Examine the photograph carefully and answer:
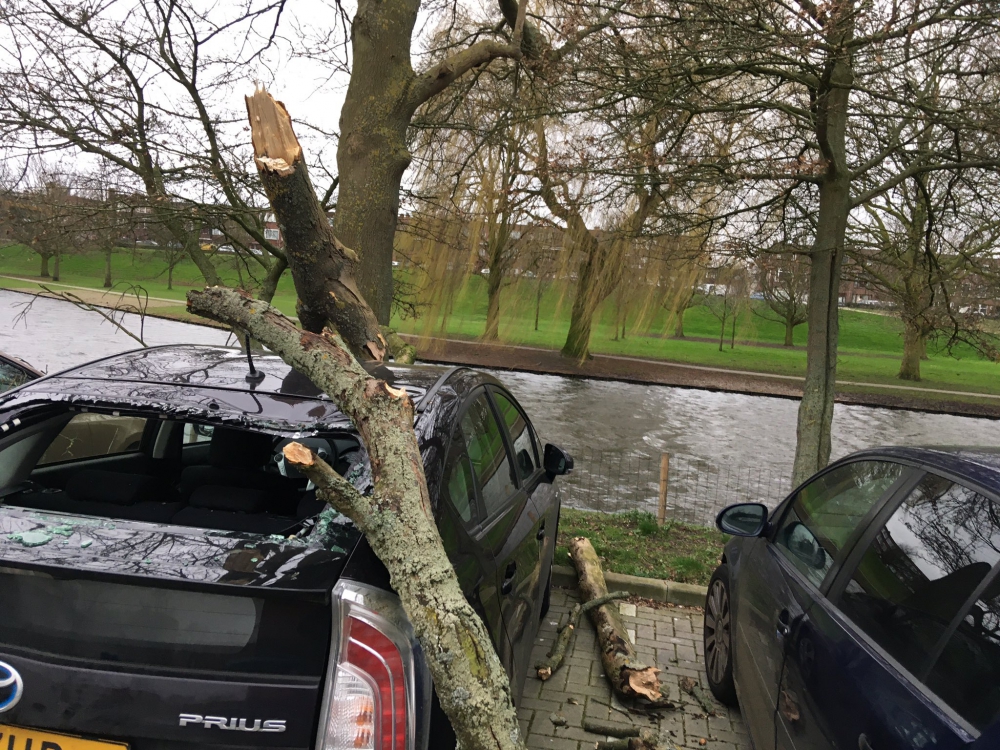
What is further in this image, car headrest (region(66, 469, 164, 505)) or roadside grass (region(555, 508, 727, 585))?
roadside grass (region(555, 508, 727, 585))

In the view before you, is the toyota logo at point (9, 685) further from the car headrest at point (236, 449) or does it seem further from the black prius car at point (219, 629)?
the car headrest at point (236, 449)

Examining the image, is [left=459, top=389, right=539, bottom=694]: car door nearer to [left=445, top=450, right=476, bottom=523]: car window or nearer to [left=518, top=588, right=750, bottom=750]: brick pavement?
[left=445, top=450, right=476, bottom=523]: car window

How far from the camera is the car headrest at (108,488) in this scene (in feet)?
9.32

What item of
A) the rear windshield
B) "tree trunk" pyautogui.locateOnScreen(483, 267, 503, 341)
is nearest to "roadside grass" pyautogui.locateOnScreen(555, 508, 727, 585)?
the rear windshield

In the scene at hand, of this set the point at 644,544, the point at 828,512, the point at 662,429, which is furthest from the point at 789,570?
the point at 662,429

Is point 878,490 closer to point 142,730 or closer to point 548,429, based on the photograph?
point 142,730

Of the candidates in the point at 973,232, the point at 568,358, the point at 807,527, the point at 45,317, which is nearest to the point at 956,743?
the point at 807,527

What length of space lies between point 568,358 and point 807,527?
24.9 meters

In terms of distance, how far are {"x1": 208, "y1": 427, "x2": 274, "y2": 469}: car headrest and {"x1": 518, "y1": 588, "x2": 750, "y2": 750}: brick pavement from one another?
1.76 meters

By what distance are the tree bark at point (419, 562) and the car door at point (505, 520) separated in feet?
1.77

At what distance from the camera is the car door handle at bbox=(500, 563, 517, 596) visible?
9.07ft

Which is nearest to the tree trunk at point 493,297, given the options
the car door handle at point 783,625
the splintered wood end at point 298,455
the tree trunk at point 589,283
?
the tree trunk at point 589,283

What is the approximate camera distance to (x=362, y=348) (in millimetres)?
3797

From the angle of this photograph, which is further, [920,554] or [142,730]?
[920,554]
